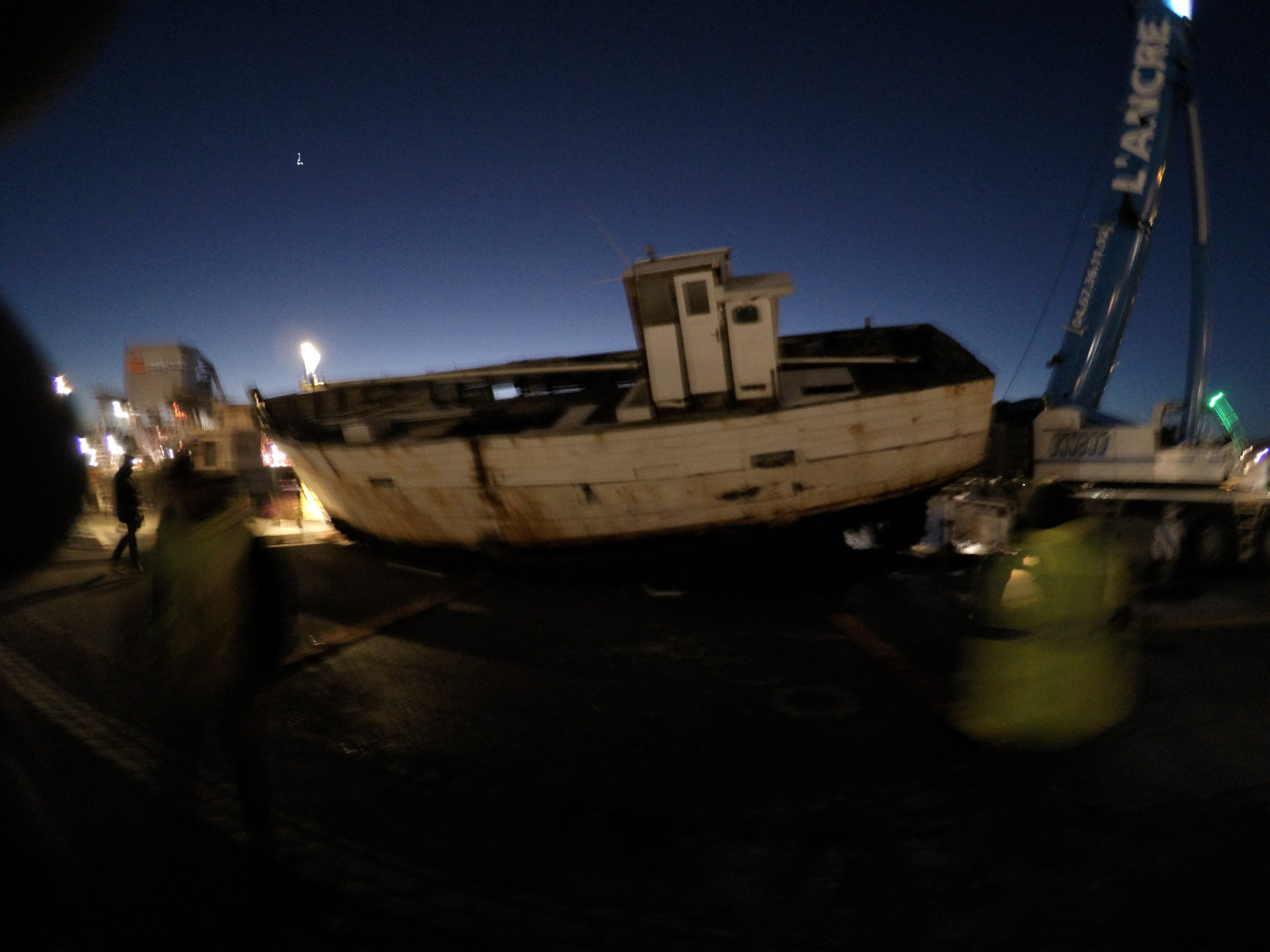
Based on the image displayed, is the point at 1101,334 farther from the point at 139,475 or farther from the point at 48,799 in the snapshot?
the point at 139,475

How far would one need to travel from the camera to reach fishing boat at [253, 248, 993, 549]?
7.33 m

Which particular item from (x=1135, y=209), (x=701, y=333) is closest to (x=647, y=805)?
(x=701, y=333)

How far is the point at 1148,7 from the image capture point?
8734 mm

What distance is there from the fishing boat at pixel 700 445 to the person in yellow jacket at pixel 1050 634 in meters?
4.21

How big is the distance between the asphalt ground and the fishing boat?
7.64 feet

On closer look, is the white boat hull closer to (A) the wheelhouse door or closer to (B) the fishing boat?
(B) the fishing boat

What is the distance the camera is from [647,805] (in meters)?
3.08

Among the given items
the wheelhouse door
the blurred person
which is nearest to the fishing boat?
the wheelhouse door

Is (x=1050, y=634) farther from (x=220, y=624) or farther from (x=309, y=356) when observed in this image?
(x=309, y=356)

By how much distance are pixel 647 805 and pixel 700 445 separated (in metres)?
4.73

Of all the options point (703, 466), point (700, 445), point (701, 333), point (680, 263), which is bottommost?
point (703, 466)

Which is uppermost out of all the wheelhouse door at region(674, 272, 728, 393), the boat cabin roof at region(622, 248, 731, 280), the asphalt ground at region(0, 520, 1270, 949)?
the boat cabin roof at region(622, 248, 731, 280)

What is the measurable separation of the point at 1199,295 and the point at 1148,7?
4.22 m

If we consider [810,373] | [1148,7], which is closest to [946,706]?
[810,373]
